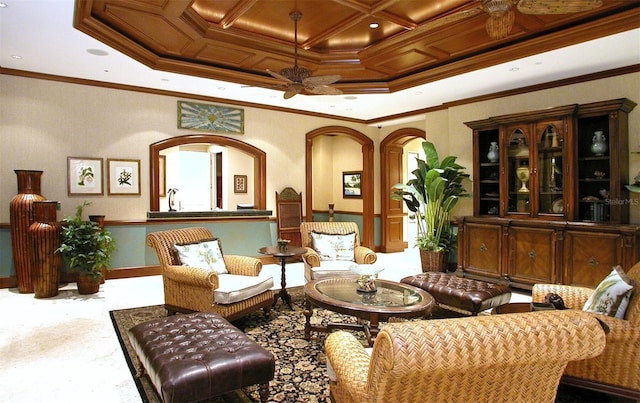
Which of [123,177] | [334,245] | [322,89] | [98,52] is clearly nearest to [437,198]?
[334,245]

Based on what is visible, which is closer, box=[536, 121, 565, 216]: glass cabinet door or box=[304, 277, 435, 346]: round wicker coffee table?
box=[304, 277, 435, 346]: round wicker coffee table

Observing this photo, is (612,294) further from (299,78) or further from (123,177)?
(123,177)

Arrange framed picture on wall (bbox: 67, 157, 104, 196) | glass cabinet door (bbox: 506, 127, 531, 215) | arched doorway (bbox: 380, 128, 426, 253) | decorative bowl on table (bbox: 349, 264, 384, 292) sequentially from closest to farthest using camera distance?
decorative bowl on table (bbox: 349, 264, 384, 292) < glass cabinet door (bbox: 506, 127, 531, 215) < framed picture on wall (bbox: 67, 157, 104, 196) < arched doorway (bbox: 380, 128, 426, 253)

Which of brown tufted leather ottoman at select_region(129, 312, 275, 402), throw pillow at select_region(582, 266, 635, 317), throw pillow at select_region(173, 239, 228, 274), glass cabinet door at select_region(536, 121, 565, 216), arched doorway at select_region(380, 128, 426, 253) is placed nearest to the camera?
brown tufted leather ottoman at select_region(129, 312, 275, 402)

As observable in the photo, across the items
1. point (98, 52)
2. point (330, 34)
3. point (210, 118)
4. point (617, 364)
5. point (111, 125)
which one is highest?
point (330, 34)

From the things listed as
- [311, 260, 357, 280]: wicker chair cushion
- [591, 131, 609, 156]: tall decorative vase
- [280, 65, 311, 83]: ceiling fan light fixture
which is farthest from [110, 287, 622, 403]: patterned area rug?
[591, 131, 609, 156]: tall decorative vase

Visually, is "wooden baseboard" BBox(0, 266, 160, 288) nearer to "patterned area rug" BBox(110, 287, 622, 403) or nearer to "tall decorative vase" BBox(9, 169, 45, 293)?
"tall decorative vase" BBox(9, 169, 45, 293)

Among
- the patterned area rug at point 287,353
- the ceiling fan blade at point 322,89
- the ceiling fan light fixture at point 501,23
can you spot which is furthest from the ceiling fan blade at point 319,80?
the patterned area rug at point 287,353

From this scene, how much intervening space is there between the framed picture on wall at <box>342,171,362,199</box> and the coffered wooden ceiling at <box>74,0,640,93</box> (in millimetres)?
3488

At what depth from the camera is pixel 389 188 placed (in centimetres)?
880

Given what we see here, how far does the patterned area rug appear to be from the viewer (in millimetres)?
2537

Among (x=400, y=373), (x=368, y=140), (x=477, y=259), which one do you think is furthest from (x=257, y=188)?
(x=400, y=373)

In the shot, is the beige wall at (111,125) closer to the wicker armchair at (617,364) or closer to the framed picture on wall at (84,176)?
the framed picture on wall at (84,176)

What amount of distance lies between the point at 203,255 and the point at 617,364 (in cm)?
349
